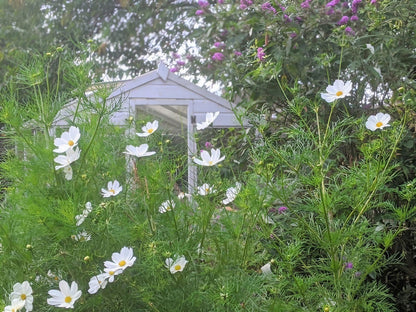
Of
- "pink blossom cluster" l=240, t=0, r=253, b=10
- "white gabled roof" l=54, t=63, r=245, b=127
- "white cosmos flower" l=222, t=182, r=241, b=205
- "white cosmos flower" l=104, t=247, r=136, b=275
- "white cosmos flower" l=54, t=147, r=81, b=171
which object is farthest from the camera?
"white gabled roof" l=54, t=63, r=245, b=127

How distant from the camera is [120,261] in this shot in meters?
1.22

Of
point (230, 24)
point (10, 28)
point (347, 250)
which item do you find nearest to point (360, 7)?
point (230, 24)

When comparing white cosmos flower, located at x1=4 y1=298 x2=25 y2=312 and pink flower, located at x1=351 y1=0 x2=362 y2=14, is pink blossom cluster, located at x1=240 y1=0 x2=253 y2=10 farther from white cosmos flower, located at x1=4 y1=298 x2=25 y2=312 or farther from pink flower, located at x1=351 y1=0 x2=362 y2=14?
white cosmos flower, located at x1=4 y1=298 x2=25 y2=312

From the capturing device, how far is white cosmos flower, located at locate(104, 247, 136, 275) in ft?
3.91

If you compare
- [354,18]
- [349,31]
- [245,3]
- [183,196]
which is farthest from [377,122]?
[245,3]

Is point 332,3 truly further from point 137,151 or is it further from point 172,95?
point 137,151

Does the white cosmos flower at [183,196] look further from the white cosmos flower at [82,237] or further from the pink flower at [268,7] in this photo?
the pink flower at [268,7]

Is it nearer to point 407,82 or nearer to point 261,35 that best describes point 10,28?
point 261,35

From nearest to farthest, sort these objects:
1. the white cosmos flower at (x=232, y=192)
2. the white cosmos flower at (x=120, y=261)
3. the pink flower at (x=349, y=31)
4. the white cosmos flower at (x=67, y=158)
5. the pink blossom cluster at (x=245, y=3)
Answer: the white cosmos flower at (x=120, y=261), the white cosmos flower at (x=67, y=158), the white cosmos flower at (x=232, y=192), the pink flower at (x=349, y=31), the pink blossom cluster at (x=245, y=3)

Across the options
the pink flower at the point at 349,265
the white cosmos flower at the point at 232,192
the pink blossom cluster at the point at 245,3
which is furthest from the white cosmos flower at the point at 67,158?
the pink blossom cluster at the point at 245,3

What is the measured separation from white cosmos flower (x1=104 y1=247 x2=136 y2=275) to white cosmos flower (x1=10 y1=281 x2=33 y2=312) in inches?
6.8

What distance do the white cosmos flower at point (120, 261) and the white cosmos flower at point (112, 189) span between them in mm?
142

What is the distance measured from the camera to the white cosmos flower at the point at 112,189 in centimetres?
132

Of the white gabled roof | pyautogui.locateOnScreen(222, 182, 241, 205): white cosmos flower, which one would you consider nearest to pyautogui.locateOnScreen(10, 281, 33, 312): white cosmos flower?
pyautogui.locateOnScreen(222, 182, 241, 205): white cosmos flower
